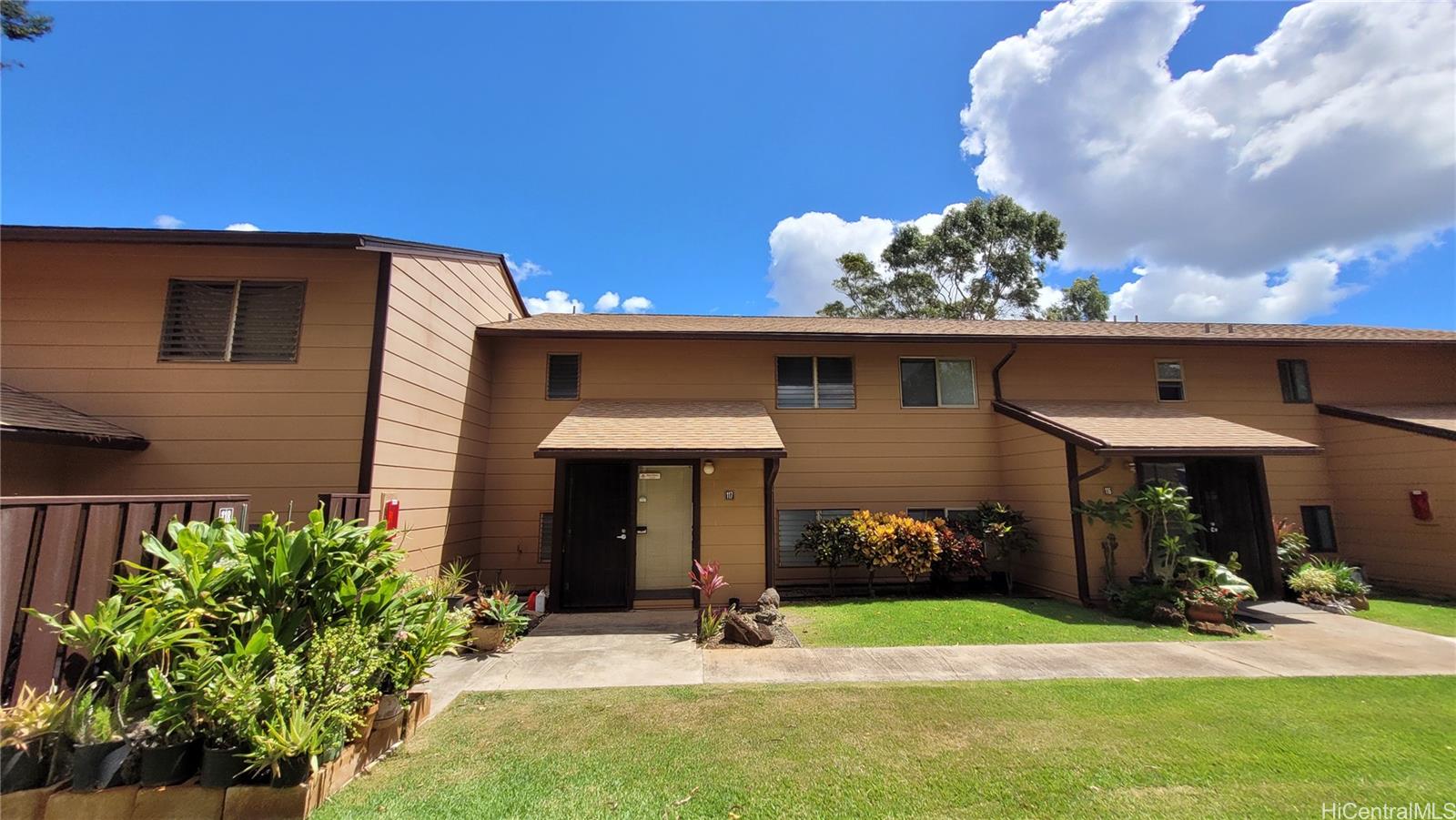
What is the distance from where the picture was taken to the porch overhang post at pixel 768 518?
7.54 meters

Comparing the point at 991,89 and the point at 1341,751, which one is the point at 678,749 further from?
the point at 991,89

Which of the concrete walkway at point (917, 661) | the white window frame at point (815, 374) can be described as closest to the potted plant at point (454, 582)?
the concrete walkway at point (917, 661)

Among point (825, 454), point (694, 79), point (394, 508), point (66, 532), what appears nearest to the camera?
point (66, 532)

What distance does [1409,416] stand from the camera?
9273 millimetres

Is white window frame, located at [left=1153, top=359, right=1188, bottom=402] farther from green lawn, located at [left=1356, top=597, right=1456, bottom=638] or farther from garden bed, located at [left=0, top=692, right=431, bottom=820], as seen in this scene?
garden bed, located at [left=0, top=692, right=431, bottom=820]

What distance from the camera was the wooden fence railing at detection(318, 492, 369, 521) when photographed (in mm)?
5137

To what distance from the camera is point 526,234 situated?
1354 cm

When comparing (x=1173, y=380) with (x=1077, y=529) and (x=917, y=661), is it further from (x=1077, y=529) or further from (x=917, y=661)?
(x=917, y=661)

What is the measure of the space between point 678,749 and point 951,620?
15.7 feet

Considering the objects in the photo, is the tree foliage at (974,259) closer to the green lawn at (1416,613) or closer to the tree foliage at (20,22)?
the green lawn at (1416,613)

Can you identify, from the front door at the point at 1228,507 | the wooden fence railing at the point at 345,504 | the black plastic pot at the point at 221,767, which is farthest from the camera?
the front door at the point at 1228,507

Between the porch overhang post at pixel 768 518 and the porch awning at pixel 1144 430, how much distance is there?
15.2 feet

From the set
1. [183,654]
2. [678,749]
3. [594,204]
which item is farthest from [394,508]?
[594,204]

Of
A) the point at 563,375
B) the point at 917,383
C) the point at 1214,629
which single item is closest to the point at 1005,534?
the point at 1214,629
